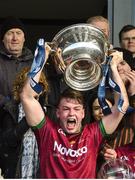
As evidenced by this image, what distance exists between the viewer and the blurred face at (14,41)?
5.31 meters

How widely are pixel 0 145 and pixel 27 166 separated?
0.87ft

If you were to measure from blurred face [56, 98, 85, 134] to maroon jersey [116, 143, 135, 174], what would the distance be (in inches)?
13.5

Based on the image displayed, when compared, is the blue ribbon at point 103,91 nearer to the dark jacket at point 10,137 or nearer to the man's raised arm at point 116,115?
the man's raised arm at point 116,115

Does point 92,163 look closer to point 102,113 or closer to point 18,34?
point 102,113

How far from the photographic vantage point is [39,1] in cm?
916

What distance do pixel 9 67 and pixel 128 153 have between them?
1275mm

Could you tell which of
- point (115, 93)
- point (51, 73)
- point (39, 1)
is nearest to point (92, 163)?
point (115, 93)

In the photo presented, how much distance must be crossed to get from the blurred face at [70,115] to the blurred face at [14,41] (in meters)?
1.03

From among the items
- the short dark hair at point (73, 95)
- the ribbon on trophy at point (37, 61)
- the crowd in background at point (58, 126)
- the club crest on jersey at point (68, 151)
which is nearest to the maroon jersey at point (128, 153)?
the crowd in background at point (58, 126)

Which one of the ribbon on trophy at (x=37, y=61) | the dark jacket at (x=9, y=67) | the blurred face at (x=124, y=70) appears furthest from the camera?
the dark jacket at (x=9, y=67)

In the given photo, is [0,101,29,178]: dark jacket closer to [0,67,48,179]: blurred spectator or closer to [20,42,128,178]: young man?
[0,67,48,179]: blurred spectator

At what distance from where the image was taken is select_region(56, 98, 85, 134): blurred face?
434 centimetres

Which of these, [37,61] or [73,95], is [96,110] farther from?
[37,61]

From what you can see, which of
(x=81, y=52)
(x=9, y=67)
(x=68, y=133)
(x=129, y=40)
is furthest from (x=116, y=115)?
(x=129, y=40)
